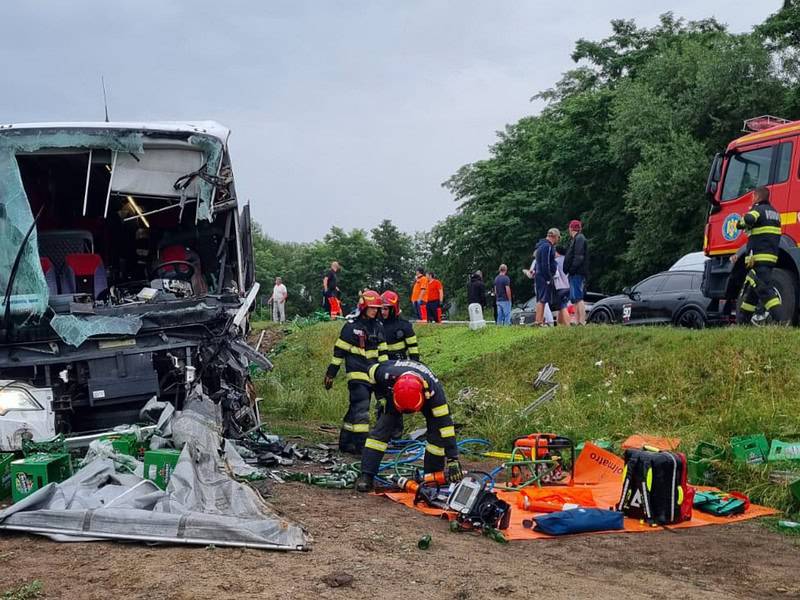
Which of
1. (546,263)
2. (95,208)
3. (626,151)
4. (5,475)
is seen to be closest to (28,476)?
(5,475)

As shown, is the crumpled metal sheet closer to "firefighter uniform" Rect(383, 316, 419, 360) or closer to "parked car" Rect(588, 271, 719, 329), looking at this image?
"firefighter uniform" Rect(383, 316, 419, 360)

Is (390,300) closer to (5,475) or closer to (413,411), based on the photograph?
(413,411)

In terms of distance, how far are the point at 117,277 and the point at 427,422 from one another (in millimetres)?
4234

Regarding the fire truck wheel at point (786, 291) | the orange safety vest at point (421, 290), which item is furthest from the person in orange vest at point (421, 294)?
the fire truck wheel at point (786, 291)

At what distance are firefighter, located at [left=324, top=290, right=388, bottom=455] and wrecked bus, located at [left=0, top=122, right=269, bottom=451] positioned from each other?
102cm

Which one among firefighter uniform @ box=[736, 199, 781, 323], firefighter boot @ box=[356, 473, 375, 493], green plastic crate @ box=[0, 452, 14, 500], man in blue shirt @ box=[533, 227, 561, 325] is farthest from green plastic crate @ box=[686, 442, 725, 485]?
green plastic crate @ box=[0, 452, 14, 500]

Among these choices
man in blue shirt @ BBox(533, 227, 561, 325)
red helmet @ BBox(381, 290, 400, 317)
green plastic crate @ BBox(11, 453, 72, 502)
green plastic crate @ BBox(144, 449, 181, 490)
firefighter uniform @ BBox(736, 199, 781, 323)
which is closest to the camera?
green plastic crate @ BBox(11, 453, 72, 502)

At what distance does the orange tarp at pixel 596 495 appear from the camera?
5.76m

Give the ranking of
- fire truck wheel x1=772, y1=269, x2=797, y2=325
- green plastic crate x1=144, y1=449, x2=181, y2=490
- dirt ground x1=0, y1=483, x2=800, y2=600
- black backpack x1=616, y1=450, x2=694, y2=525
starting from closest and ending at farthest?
dirt ground x1=0, y1=483, x2=800, y2=600 → green plastic crate x1=144, y1=449, x2=181, y2=490 → black backpack x1=616, y1=450, x2=694, y2=525 → fire truck wheel x1=772, y1=269, x2=797, y2=325

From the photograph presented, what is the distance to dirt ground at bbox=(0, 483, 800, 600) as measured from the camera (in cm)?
392

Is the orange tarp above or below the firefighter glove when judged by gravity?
below

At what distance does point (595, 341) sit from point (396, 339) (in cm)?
304

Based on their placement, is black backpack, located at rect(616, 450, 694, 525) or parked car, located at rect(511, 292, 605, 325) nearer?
black backpack, located at rect(616, 450, 694, 525)

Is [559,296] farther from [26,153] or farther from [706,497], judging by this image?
[26,153]
